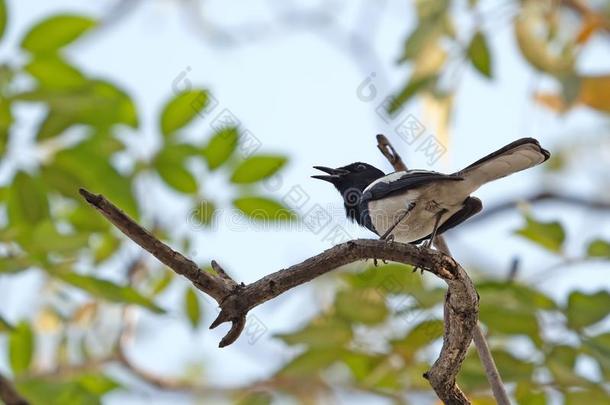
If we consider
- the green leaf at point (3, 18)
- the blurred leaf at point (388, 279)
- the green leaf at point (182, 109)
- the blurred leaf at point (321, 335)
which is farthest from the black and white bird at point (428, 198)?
the green leaf at point (3, 18)

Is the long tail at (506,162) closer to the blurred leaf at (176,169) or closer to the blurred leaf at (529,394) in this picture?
the blurred leaf at (529,394)

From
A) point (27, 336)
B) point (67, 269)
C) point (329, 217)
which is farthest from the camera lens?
point (329, 217)

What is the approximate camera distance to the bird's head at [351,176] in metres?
4.77

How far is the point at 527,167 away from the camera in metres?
3.44

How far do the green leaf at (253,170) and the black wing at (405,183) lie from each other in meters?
0.52

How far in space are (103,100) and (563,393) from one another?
2538mm

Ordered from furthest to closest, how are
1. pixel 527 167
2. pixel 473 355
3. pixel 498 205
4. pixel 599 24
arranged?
pixel 498 205 < pixel 599 24 < pixel 473 355 < pixel 527 167

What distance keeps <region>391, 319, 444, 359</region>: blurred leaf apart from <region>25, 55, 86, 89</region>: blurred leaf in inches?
80.3

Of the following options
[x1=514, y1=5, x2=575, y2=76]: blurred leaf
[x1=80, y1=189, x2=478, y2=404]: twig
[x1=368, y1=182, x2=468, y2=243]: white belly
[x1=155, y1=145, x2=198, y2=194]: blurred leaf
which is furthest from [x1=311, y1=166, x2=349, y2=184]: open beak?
[x1=80, y1=189, x2=478, y2=404]: twig

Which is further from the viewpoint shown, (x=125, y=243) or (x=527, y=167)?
(x=125, y=243)

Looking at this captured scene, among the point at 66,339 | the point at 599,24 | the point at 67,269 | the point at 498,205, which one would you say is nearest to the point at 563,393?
the point at 67,269

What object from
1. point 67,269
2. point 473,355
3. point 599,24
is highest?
point 599,24

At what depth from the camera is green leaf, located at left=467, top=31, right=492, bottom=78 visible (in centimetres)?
452

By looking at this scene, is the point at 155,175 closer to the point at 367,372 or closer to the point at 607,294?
A: the point at 367,372
